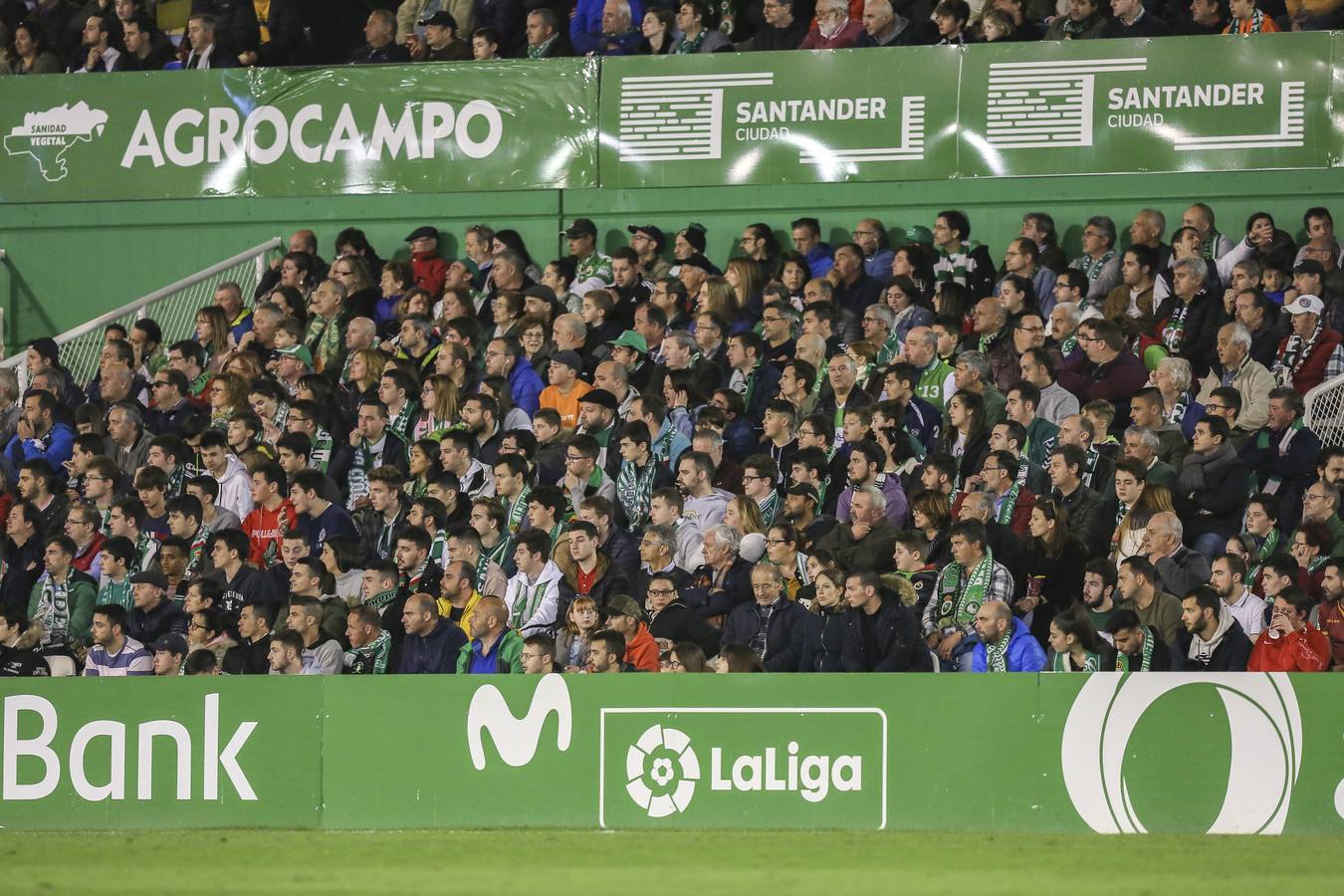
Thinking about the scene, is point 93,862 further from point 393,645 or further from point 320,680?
point 393,645

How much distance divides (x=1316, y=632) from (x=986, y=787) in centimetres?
212

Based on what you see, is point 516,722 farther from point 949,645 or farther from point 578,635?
point 949,645

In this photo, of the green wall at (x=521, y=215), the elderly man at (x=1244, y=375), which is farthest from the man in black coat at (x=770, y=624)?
the green wall at (x=521, y=215)

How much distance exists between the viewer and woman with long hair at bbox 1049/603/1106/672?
11.6 meters

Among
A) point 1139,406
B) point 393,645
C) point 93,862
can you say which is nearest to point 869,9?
point 1139,406

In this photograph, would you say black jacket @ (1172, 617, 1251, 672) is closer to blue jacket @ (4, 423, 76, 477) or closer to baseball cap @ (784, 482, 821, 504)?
baseball cap @ (784, 482, 821, 504)

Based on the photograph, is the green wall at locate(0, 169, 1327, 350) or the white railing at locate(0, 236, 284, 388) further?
the white railing at locate(0, 236, 284, 388)

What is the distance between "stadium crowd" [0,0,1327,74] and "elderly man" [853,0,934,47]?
0.04 ft

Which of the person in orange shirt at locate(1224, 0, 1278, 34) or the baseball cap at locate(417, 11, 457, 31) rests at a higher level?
the baseball cap at locate(417, 11, 457, 31)

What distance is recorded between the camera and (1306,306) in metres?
14.6

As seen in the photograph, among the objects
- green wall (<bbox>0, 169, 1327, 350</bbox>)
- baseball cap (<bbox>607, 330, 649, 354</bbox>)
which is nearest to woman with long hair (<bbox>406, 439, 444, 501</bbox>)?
baseball cap (<bbox>607, 330, 649, 354</bbox>)

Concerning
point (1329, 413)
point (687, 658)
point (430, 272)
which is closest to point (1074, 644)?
point (687, 658)

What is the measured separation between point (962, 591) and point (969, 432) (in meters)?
1.92

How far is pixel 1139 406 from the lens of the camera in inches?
546
